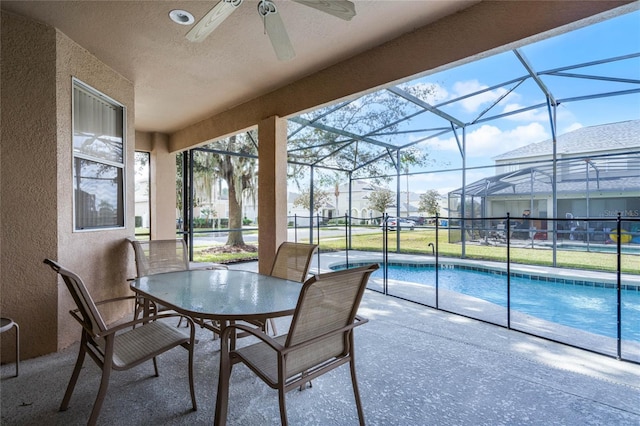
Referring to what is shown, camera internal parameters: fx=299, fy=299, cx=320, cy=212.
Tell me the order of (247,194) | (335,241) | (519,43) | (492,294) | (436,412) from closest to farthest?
1. (436,412)
2. (519,43)
3. (492,294)
4. (247,194)
5. (335,241)

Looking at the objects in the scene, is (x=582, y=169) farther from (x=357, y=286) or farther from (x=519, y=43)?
(x=357, y=286)

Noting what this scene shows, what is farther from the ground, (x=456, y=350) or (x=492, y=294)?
(x=456, y=350)

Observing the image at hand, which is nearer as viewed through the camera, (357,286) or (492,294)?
(357,286)

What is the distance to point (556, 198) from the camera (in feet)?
21.9

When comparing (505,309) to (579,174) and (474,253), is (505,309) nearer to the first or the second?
(474,253)

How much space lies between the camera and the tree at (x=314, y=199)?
361 inches

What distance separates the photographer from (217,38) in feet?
8.91

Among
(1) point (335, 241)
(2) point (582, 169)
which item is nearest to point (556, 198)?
(2) point (582, 169)

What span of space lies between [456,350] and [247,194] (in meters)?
6.56

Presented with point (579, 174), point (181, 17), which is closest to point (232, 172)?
point (181, 17)

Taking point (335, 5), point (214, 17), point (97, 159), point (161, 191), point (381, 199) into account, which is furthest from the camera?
point (381, 199)

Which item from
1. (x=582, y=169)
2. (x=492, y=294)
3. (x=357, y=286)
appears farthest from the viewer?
(x=582, y=169)

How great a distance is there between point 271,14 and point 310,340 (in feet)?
6.03

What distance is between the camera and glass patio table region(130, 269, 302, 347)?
1.53 metres
